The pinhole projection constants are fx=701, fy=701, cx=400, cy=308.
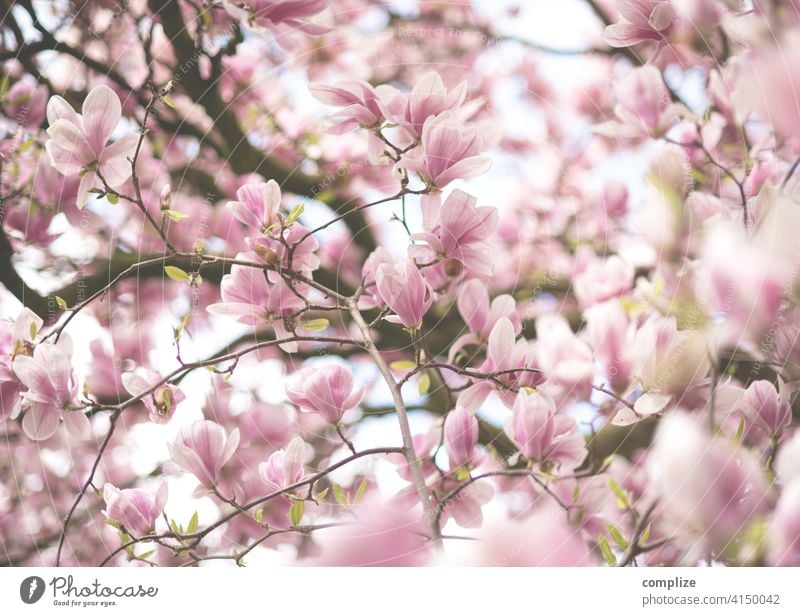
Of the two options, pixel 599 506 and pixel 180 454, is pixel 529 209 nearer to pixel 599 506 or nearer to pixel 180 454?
pixel 599 506

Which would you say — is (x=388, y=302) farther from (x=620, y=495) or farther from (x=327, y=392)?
(x=620, y=495)

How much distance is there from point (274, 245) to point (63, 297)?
0.19m

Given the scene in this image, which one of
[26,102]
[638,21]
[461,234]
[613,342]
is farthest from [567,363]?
[26,102]

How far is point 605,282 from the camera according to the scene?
21.6 inches

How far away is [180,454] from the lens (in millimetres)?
420

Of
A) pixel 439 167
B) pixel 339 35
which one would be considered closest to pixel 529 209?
pixel 339 35

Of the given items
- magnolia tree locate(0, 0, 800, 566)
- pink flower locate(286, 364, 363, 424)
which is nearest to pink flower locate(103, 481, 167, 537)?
magnolia tree locate(0, 0, 800, 566)

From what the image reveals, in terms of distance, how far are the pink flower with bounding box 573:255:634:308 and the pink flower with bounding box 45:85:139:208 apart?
35 centimetres

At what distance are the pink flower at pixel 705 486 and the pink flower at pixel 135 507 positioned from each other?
0.33m

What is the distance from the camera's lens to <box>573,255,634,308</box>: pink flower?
54 cm

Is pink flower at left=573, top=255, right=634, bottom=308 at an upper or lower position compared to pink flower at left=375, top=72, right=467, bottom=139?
lower

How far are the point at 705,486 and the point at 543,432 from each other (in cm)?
12

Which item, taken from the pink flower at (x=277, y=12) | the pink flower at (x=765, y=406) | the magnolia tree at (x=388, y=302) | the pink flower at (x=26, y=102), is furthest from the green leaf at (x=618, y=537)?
the pink flower at (x=26, y=102)

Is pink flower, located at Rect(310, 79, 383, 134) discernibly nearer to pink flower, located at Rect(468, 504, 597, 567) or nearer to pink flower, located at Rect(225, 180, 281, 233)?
pink flower, located at Rect(225, 180, 281, 233)
